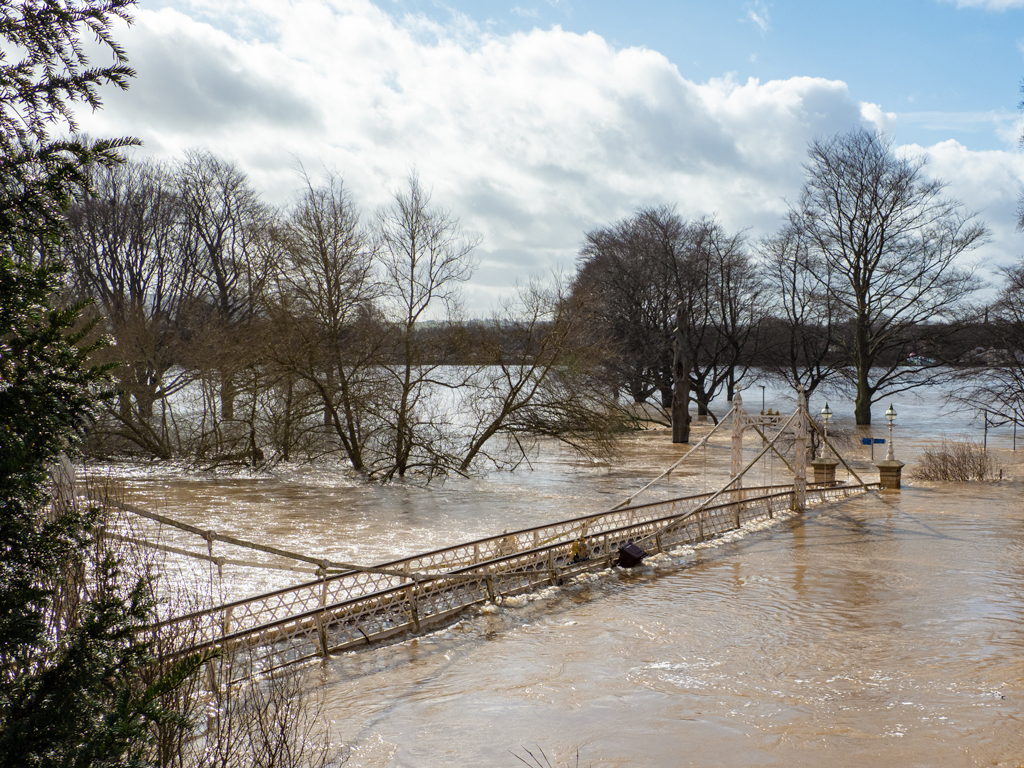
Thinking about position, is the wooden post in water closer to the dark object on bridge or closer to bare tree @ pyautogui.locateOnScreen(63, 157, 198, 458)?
the dark object on bridge

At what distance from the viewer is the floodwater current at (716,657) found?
8062 millimetres

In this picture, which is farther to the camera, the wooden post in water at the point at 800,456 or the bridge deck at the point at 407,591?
the wooden post in water at the point at 800,456

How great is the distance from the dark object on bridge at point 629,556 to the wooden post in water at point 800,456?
375 inches

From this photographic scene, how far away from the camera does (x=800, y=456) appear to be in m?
24.0

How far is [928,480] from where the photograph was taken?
102 feet

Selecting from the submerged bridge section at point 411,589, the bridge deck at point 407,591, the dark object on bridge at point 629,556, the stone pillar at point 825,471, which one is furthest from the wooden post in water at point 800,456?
the dark object on bridge at point 629,556

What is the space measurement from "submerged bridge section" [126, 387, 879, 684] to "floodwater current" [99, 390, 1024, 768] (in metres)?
0.39

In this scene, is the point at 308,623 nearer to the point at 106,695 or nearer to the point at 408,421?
the point at 106,695

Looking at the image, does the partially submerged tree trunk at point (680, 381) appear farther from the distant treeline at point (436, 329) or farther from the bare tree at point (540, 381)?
the bare tree at point (540, 381)

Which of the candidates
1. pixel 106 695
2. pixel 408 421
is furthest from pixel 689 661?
pixel 408 421

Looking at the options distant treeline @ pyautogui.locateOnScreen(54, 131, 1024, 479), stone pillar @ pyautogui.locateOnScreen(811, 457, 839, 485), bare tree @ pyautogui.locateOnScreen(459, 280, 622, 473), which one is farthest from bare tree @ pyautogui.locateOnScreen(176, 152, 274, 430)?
stone pillar @ pyautogui.locateOnScreen(811, 457, 839, 485)

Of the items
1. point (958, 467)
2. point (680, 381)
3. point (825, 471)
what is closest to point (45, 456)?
point (825, 471)

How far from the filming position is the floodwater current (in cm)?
806

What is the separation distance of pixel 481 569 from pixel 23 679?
10.2 meters
